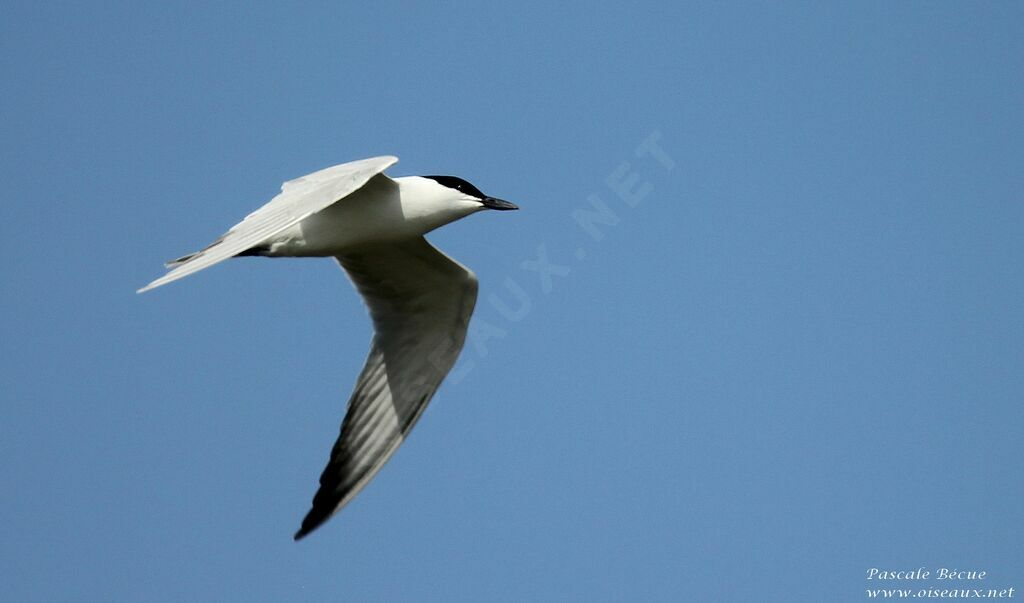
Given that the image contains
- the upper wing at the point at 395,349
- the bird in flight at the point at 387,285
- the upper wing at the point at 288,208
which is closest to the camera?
the upper wing at the point at 288,208

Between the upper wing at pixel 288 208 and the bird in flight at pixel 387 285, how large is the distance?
0.08ft

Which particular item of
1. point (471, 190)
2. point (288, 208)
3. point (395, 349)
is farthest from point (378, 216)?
point (395, 349)

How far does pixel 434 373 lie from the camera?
1074 cm

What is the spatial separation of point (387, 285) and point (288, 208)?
248 centimetres

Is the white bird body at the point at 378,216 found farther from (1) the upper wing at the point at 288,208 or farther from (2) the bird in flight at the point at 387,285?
(1) the upper wing at the point at 288,208

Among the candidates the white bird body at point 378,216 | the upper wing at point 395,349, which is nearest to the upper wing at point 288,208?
the white bird body at point 378,216

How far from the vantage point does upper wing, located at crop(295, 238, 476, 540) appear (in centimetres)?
1048

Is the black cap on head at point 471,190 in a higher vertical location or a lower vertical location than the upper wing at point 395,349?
higher

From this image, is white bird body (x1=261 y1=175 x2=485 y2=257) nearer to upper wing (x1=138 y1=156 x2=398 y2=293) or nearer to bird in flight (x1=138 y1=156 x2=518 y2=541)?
bird in flight (x1=138 y1=156 x2=518 y2=541)

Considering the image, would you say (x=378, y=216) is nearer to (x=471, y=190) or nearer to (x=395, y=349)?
(x=471, y=190)

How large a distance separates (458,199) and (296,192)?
57.7 inches

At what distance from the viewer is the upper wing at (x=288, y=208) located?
7832 mm

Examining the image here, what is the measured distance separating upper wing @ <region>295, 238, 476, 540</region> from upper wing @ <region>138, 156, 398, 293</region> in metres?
1.28

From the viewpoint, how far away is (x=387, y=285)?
35.9 ft
